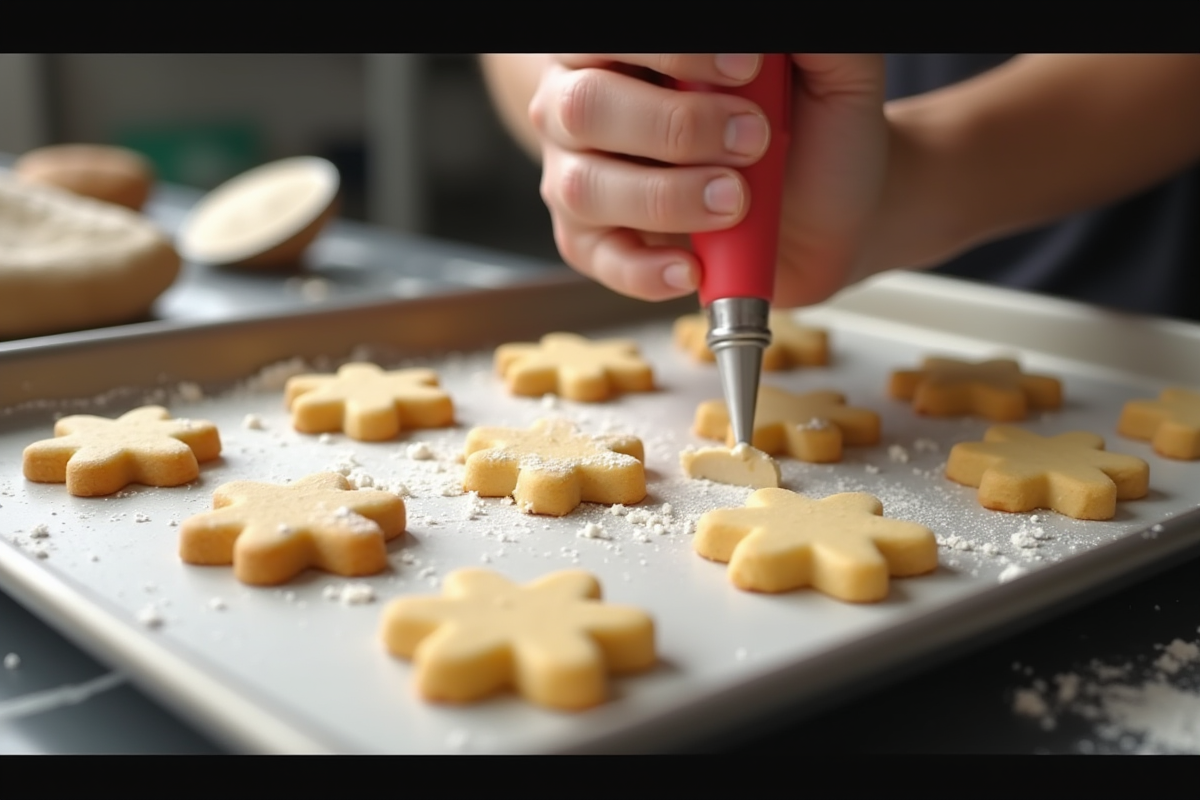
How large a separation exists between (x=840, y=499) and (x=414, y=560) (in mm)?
278

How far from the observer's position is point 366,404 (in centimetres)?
97

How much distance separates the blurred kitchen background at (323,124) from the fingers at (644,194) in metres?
2.72

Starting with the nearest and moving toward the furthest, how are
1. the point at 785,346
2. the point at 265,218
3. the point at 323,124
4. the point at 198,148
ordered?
the point at 785,346 < the point at 265,218 < the point at 198,148 < the point at 323,124

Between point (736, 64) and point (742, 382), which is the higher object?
point (736, 64)

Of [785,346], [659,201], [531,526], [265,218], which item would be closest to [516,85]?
[265,218]

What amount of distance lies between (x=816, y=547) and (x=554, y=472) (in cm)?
19

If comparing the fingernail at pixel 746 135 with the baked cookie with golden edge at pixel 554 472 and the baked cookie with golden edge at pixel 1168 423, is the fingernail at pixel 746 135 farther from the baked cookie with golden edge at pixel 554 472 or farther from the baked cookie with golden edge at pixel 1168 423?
the baked cookie with golden edge at pixel 1168 423

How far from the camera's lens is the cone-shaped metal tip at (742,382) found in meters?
0.91

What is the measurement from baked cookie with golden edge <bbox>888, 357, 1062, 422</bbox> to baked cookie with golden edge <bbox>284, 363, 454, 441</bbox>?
1.36ft

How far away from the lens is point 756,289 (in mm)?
928

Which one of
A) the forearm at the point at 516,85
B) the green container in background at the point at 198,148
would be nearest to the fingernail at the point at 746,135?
the forearm at the point at 516,85

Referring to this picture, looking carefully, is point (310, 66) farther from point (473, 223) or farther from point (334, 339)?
point (334, 339)

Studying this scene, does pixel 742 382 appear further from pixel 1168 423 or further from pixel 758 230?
pixel 1168 423

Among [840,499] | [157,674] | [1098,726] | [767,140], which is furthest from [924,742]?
[767,140]
